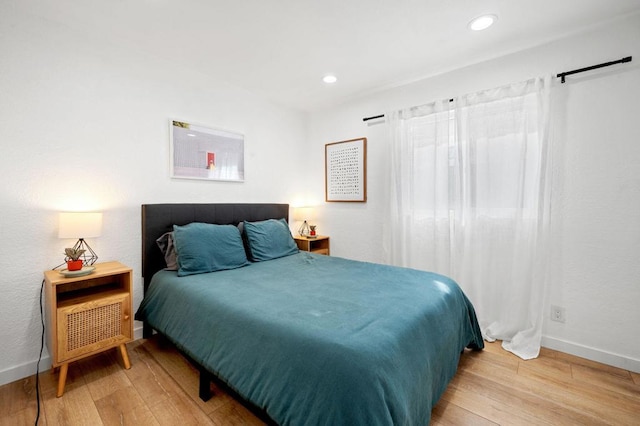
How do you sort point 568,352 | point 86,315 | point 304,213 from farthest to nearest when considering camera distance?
point 304,213
point 568,352
point 86,315

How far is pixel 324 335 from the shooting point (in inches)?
46.1

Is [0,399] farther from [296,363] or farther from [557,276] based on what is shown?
[557,276]

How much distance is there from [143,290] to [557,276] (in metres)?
3.52

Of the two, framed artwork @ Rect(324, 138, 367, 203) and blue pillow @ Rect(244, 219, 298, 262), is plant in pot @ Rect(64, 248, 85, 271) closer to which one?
blue pillow @ Rect(244, 219, 298, 262)

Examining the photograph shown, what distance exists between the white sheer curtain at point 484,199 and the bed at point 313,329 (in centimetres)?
54

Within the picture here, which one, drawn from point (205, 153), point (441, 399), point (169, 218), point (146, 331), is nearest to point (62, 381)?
point (146, 331)

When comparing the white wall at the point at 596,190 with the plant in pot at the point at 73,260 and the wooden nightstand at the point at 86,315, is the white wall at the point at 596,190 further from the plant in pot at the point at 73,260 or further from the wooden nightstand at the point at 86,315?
the plant in pot at the point at 73,260

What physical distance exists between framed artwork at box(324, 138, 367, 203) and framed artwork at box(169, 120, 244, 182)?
1168 mm

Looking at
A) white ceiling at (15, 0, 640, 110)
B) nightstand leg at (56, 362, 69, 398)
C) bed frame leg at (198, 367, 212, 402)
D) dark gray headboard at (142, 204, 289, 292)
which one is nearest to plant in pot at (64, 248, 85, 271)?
dark gray headboard at (142, 204, 289, 292)

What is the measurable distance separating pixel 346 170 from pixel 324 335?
8.49ft

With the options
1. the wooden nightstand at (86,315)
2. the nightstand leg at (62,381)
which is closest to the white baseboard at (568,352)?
the wooden nightstand at (86,315)

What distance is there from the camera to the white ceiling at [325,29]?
5.97 feet

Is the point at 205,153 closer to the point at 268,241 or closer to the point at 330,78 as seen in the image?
the point at 268,241

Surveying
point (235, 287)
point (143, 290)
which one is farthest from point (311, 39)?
point (143, 290)
